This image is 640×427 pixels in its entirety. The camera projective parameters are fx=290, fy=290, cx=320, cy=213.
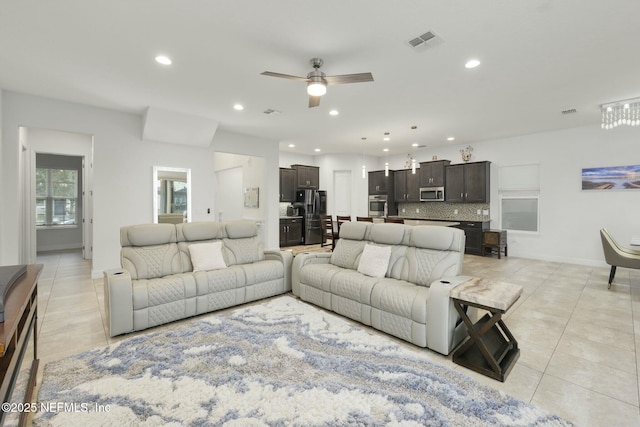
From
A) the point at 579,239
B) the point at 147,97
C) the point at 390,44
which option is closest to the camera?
the point at 390,44

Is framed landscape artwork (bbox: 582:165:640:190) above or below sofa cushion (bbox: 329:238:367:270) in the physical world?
above

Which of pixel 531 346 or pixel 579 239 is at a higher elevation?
pixel 579 239

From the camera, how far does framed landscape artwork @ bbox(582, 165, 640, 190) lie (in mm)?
5363

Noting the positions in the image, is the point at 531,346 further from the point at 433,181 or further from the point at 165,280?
the point at 433,181

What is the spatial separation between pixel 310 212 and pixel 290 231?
0.84 metres

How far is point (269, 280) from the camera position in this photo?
12.5 feet

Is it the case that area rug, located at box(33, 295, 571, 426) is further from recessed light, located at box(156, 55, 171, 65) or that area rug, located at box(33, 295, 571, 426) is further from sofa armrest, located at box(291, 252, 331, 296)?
recessed light, located at box(156, 55, 171, 65)

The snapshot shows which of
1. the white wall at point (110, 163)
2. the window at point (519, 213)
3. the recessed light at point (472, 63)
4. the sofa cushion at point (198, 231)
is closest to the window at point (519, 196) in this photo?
the window at point (519, 213)

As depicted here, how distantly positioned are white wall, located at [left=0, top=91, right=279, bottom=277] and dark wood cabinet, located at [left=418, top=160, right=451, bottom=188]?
518cm

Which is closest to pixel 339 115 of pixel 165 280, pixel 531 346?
pixel 165 280

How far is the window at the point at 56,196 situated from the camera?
7367 millimetres

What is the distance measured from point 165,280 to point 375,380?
233cm

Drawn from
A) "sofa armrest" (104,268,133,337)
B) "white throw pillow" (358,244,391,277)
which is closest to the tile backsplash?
"white throw pillow" (358,244,391,277)

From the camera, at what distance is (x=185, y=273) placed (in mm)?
3434
